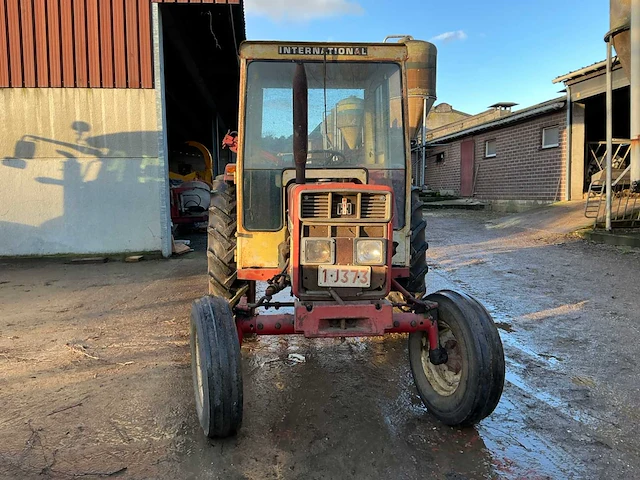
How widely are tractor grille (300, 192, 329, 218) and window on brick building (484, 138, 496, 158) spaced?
16.7 meters

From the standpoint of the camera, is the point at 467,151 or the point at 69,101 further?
the point at 467,151

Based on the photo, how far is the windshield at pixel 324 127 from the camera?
3.76 metres

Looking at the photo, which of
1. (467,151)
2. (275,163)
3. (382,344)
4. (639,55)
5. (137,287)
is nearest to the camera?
(275,163)

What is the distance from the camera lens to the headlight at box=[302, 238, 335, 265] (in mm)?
3016

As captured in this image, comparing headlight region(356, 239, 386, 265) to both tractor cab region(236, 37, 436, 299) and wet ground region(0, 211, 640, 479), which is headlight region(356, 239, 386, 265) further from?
wet ground region(0, 211, 640, 479)

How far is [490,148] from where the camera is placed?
18734 mm

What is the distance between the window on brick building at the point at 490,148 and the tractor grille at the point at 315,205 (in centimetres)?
1672

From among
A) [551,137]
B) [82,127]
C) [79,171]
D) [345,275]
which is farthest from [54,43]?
[551,137]

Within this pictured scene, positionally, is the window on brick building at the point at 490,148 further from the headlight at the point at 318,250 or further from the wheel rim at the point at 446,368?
the headlight at the point at 318,250

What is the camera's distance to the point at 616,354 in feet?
13.3

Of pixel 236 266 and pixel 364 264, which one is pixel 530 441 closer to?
pixel 364 264

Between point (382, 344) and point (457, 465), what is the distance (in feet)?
6.51

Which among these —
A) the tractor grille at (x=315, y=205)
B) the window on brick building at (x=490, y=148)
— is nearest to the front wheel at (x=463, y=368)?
the tractor grille at (x=315, y=205)

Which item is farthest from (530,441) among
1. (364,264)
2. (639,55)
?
(639,55)
